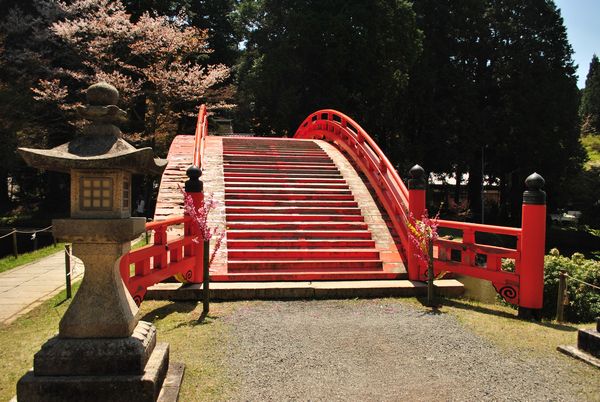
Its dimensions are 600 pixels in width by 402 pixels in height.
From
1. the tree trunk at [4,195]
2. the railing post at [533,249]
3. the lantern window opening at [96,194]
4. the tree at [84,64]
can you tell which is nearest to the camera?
the lantern window opening at [96,194]

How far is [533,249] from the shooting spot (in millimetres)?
6156

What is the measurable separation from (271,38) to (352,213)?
16.9m

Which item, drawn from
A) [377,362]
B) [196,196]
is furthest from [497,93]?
[377,362]

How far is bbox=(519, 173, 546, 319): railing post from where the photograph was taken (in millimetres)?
6152

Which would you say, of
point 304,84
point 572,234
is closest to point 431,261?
point 304,84

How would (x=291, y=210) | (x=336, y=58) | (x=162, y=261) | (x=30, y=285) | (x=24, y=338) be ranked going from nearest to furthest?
(x=24, y=338), (x=162, y=261), (x=30, y=285), (x=291, y=210), (x=336, y=58)

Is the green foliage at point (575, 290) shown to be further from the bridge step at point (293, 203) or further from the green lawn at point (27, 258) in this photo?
the green lawn at point (27, 258)

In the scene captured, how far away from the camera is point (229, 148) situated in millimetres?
13484

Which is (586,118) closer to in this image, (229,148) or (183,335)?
(229,148)

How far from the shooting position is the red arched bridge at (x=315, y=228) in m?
6.26

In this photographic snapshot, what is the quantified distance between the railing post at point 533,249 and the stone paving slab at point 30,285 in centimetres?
706

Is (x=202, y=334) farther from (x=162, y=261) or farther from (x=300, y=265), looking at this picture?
(x=300, y=265)

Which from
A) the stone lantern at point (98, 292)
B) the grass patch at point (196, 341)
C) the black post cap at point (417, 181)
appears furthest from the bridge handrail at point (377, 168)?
the stone lantern at point (98, 292)

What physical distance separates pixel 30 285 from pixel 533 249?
27.7 ft
